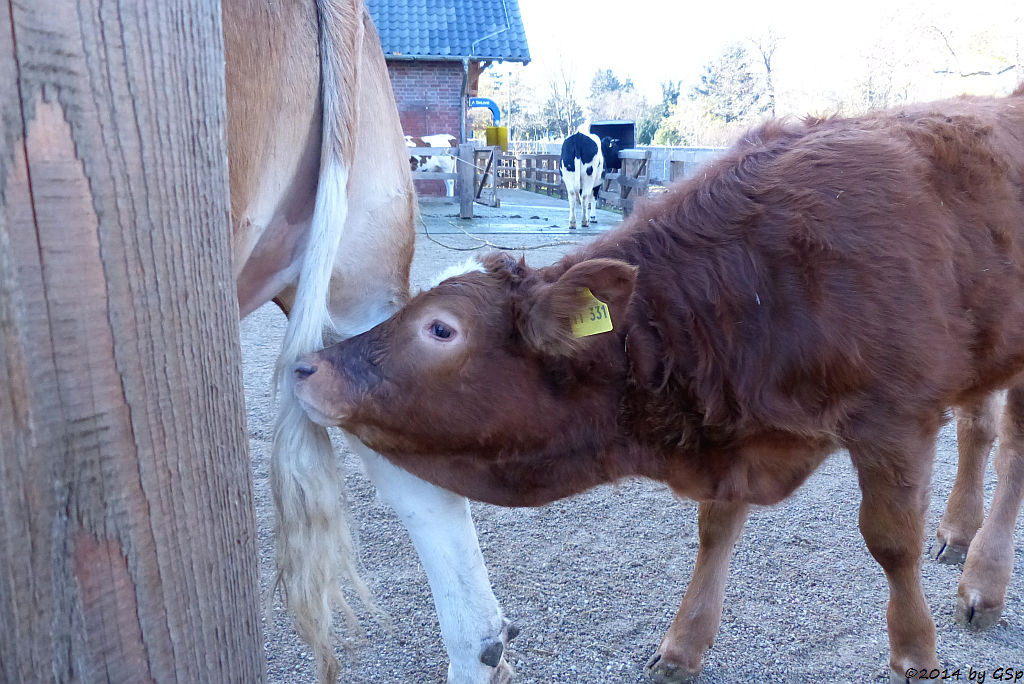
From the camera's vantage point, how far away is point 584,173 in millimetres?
15875

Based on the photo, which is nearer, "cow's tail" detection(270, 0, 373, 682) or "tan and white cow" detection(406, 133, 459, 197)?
"cow's tail" detection(270, 0, 373, 682)

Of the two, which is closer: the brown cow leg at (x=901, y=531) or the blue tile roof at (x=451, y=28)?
the brown cow leg at (x=901, y=531)

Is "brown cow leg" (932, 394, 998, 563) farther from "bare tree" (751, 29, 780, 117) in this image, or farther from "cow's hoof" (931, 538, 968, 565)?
"bare tree" (751, 29, 780, 117)

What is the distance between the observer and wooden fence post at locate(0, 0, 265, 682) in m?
0.75

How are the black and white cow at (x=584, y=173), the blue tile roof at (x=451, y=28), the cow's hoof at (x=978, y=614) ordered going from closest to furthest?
the cow's hoof at (x=978, y=614) → the black and white cow at (x=584, y=173) → the blue tile roof at (x=451, y=28)

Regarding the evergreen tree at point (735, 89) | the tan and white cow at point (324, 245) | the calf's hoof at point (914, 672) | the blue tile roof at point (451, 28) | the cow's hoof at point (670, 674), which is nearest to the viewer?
the tan and white cow at point (324, 245)

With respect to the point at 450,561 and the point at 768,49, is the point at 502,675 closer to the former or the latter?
the point at 450,561

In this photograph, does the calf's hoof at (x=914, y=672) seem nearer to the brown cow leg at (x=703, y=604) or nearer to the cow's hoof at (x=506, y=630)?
the brown cow leg at (x=703, y=604)

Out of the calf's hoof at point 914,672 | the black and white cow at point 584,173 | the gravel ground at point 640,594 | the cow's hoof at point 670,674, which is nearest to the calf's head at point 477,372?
the gravel ground at point 640,594

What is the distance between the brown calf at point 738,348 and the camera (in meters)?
2.10

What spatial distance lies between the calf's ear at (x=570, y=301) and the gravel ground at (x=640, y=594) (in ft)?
1.79

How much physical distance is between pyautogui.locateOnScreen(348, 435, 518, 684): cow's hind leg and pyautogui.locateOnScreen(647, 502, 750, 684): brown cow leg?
0.67 meters

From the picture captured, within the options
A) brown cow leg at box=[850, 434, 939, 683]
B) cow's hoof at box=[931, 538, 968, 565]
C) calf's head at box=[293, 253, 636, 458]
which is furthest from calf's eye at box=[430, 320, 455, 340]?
cow's hoof at box=[931, 538, 968, 565]

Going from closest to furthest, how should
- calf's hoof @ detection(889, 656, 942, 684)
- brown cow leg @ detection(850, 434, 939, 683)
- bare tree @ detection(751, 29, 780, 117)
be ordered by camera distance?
Answer: brown cow leg @ detection(850, 434, 939, 683) → calf's hoof @ detection(889, 656, 942, 684) → bare tree @ detection(751, 29, 780, 117)
